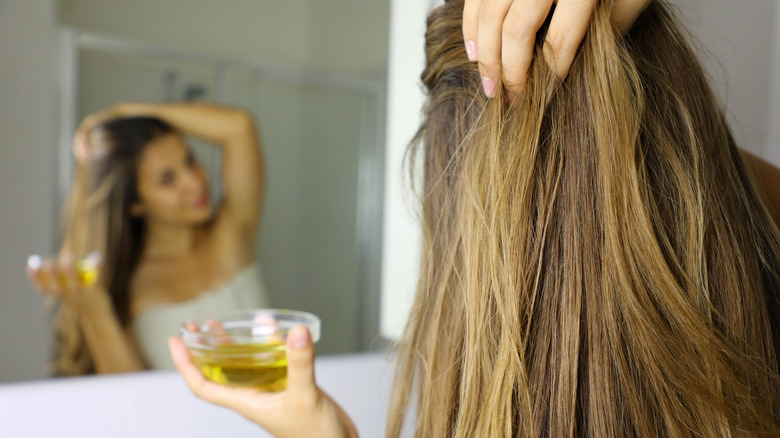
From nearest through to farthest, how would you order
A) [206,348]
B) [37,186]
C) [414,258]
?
[206,348], [37,186], [414,258]

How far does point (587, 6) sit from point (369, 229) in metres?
0.57

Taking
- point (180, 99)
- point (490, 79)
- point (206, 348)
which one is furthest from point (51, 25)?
point (490, 79)

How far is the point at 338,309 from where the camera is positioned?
0.87 metres

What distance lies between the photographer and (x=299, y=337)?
1.62ft

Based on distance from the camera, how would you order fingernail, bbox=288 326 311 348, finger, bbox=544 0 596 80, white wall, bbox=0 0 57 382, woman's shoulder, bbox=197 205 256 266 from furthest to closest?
woman's shoulder, bbox=197 205 256 266 < white wall, bbox=0 0 57 382 < fingernail, bbox=288 326 311 348 < finger, bbox=544 0 596 80

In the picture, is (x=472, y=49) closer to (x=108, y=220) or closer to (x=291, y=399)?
(x=291, y=399)

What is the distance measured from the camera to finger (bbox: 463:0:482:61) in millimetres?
424

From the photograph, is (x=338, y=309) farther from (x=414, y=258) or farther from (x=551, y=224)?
(x=551, y=224)

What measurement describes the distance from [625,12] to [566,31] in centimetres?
6

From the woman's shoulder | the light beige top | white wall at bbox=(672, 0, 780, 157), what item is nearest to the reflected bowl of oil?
the light beige top

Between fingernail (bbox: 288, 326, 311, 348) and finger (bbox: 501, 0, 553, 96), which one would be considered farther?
fingernail (bbox: 288, 326, 311, 348)

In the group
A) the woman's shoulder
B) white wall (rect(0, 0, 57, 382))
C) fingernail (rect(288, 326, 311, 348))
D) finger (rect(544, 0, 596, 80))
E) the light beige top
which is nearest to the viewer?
finger (rect(544, 0, 596, 80))

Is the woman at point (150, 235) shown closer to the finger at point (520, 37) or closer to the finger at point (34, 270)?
the finger at point (34, 270)

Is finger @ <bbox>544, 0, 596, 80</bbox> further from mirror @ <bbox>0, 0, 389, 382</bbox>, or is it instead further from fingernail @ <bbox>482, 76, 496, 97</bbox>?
mirror @ <bbox>0, 0, 389, 382</bbox>
